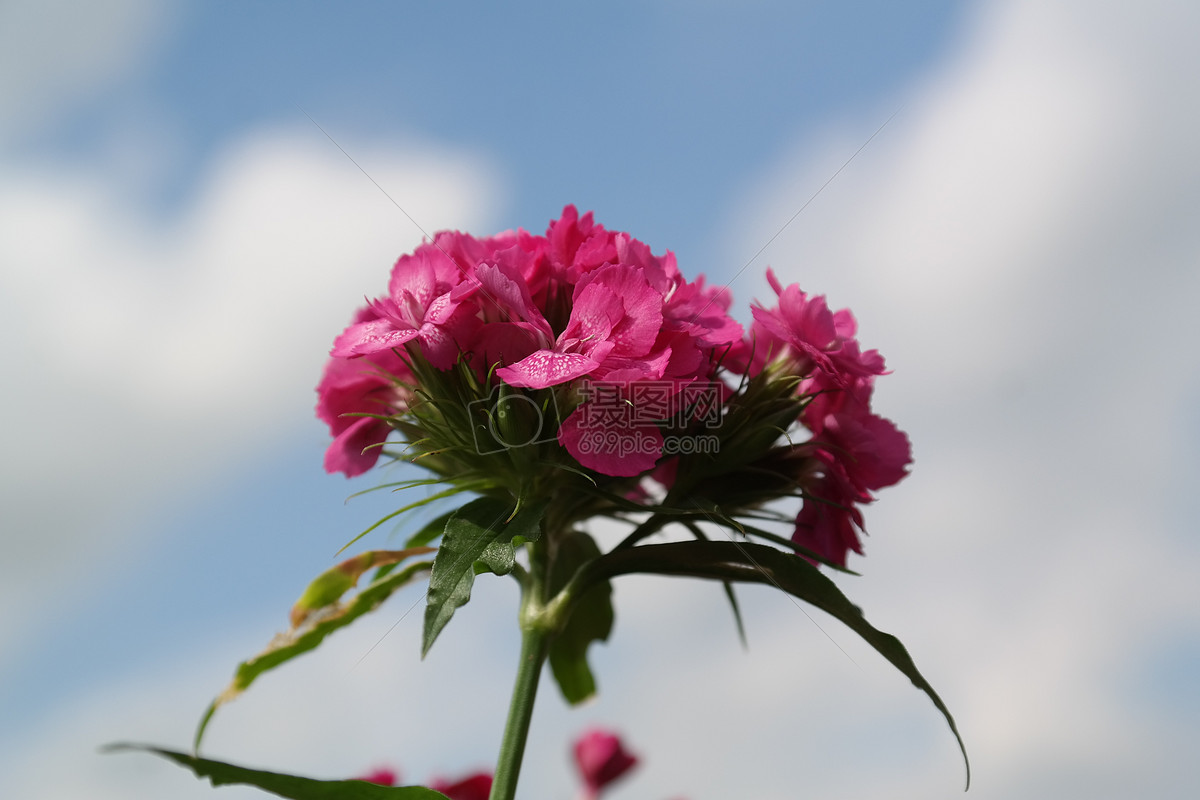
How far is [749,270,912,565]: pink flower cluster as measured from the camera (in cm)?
156

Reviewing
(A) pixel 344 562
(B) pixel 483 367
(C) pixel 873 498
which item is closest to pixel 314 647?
Result: (A) pixel 344 562

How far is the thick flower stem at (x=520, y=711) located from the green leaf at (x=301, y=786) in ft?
0.56

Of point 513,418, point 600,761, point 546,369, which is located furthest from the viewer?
point 600,761

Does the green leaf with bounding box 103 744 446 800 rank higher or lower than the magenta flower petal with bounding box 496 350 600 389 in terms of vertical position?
lower

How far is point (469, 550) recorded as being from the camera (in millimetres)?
1362

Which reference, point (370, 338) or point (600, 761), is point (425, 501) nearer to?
point (370, 338)

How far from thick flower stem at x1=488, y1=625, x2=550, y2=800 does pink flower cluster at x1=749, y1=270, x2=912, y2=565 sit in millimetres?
522

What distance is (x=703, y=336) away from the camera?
1472mm

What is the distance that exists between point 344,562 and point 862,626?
97 cm

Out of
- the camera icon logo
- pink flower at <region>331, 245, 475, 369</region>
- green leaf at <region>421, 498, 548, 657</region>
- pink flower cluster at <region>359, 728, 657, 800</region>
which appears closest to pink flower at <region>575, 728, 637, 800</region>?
pink flower cluster at <region>359, 728, 657, 800</region>

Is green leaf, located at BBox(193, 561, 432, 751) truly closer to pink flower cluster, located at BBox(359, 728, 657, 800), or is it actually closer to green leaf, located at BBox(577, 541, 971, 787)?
green leaf, located at BBox(577, 541, 971, 787)

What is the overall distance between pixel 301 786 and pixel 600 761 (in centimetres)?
107

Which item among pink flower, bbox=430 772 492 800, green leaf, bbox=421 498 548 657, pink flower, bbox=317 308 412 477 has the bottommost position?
pink flower, bbox=430 772 492 800

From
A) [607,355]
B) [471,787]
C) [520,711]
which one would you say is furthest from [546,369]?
[471,787]
